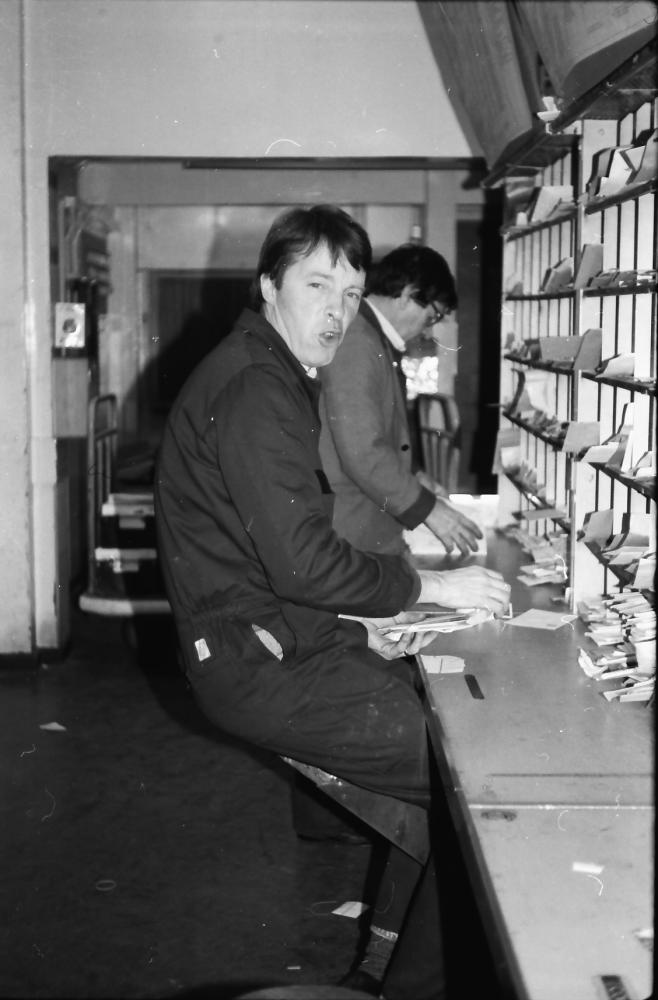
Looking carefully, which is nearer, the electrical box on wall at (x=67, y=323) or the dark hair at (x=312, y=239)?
the dark hair at (x=312, y=239)

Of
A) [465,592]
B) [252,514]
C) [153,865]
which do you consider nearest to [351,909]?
[153,865]

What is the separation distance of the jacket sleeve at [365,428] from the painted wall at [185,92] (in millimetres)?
1982

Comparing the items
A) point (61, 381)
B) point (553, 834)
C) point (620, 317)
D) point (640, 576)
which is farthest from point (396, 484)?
point (61, 381)

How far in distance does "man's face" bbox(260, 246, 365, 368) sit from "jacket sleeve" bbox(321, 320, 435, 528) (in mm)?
713

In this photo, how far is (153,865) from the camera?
3.24 m

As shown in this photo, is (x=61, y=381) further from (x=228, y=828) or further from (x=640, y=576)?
(x=640, y=576)

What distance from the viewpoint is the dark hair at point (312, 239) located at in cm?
Answer: 238

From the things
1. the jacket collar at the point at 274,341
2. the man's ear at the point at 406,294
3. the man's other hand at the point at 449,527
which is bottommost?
the man's other hand at the point at 449,527

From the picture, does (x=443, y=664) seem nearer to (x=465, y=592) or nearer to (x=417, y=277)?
(x=465, y=592)

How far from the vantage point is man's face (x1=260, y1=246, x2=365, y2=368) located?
2371mm

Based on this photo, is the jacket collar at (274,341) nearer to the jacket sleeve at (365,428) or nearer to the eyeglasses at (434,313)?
the jacket sleeve at (365,428)

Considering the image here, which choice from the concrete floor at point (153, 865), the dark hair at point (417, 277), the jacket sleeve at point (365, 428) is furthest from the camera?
the dark hair at point (417, 277)

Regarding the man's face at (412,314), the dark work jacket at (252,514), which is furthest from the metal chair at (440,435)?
the dark work jacket at (252,514)

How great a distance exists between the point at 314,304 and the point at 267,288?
12cm
